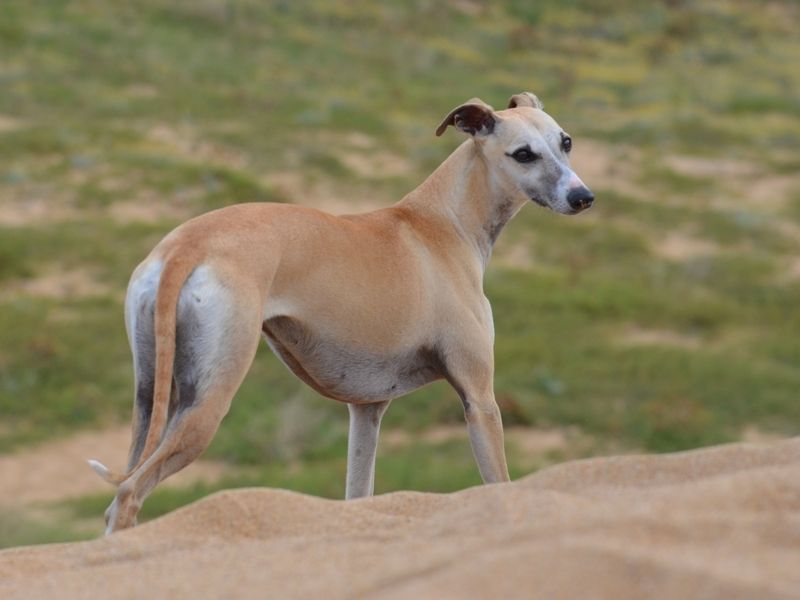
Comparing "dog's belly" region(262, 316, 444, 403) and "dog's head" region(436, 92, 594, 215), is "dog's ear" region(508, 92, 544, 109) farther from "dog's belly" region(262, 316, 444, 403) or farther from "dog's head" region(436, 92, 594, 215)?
"dog's belly" region(262, 316, 444, 403)

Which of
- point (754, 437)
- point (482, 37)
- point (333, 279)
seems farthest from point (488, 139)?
point (482, 37)

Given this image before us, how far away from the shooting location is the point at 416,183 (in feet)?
72.3

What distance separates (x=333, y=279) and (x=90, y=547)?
5.31 feet

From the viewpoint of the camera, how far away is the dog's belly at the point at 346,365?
19.1ft

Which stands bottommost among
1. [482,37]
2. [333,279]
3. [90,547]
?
[482,37]

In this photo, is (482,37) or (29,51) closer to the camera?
(29,51)

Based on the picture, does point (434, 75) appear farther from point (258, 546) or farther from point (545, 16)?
point (258, 546)

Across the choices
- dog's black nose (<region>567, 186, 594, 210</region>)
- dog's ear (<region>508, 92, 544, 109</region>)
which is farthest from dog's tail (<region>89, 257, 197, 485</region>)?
dog's ear (<region>508, 92, 544, 109</region>)

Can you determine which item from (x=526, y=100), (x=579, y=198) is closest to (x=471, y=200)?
(x=579, y=198)

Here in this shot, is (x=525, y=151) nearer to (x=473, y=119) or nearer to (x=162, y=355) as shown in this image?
(x=473, y=119)

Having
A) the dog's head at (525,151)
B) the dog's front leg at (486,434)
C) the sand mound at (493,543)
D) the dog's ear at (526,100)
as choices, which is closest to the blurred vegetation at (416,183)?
the dog's ear at (526,100)

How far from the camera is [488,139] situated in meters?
6.89

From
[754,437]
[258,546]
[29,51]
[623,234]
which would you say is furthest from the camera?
[29,51]

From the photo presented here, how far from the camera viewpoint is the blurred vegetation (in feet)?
46.6
